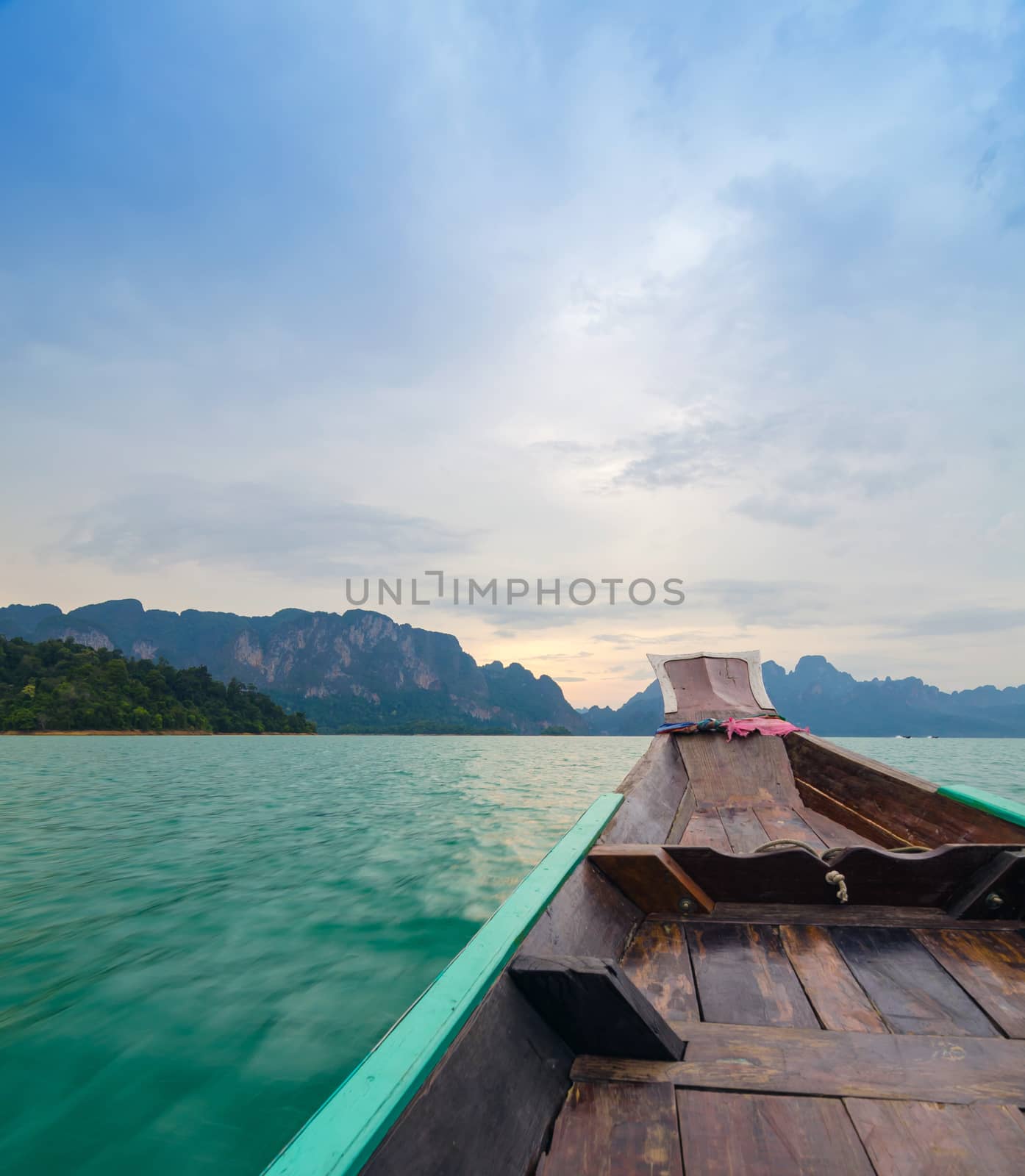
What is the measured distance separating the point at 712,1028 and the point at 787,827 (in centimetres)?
359

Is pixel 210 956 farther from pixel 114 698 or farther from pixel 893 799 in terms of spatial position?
pixel 114 698

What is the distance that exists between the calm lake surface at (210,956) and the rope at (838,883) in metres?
2.25

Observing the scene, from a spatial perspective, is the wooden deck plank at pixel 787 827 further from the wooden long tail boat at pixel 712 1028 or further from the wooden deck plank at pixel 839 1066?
the wooden deck plank at pixel 839 1066

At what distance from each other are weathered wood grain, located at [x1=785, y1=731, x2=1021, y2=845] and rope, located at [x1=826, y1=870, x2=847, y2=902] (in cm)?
122

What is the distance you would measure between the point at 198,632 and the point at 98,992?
167894 mm

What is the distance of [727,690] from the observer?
349 inches

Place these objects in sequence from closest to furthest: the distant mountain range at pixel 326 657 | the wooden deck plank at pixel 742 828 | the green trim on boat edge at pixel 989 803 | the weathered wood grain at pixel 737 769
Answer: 1. the green trim on boat edge at pixel 989 803
2. the wooden deck plank at pixel 742 828
3. the weathered wood grain at pixel 737 769
4. the distant mountain range at pixel 326 657

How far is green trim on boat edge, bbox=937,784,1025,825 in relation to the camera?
321 centimetres

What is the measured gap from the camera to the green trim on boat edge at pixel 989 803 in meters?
3.21

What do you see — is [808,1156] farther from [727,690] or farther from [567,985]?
[727,690]

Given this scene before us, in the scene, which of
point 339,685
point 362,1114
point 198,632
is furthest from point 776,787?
point 198,632

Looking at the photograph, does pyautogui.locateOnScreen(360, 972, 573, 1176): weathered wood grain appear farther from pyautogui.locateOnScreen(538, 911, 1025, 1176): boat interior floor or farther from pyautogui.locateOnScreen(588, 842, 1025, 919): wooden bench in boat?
pyautogui.locateOnScreen(588, 842, 1025, 919): wooden bench in boat

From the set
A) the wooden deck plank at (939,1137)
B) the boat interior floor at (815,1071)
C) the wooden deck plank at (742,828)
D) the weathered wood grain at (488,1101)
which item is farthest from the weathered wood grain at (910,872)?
the weathered wood grain at (488,1101)

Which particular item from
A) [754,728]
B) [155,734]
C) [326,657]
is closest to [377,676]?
[326,657]
